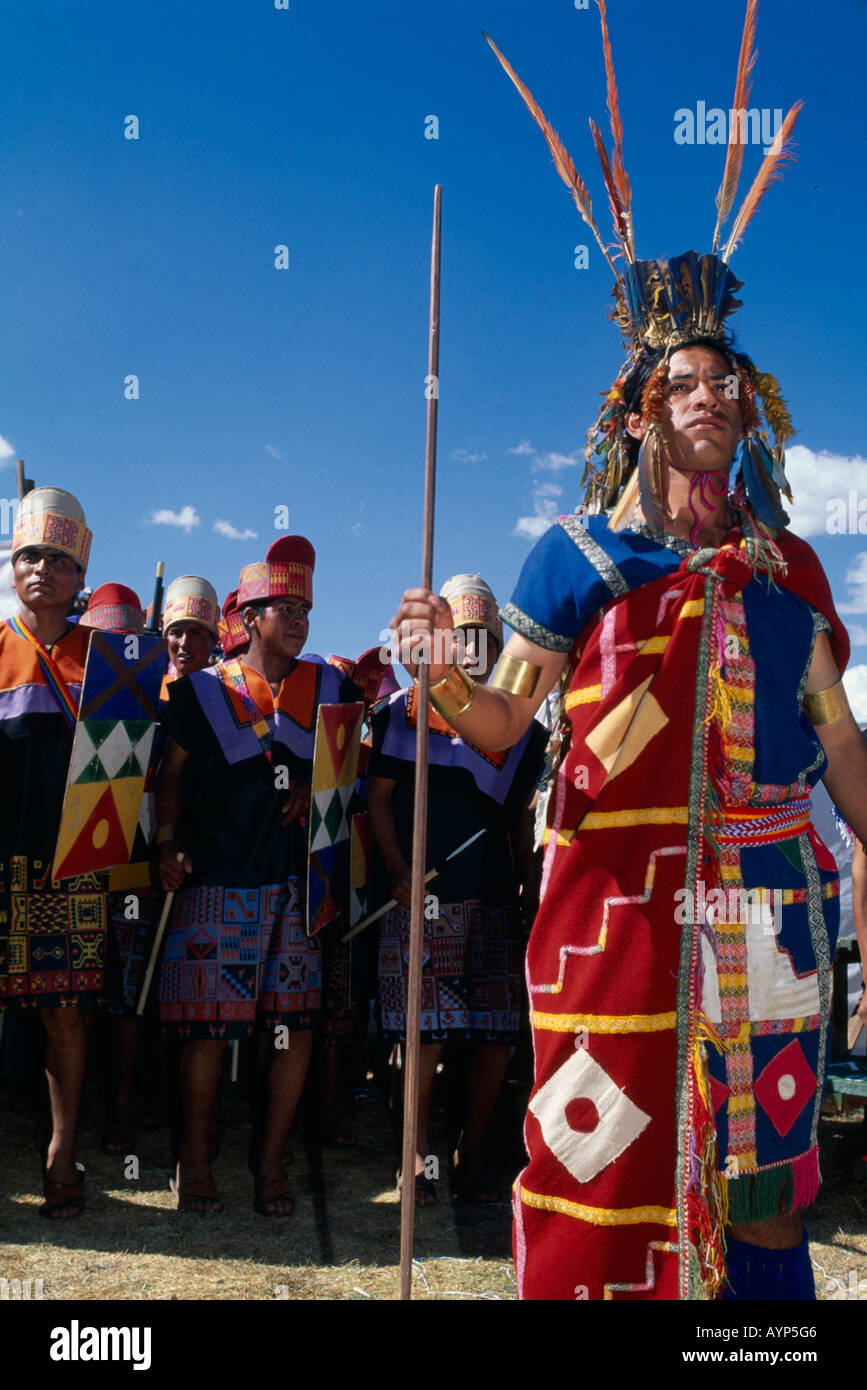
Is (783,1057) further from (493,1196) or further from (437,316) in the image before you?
(493,1196)

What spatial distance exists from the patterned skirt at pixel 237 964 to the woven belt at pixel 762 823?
216 cm

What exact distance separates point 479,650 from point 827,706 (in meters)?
2.33

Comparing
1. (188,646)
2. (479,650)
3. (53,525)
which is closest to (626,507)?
(479,650)

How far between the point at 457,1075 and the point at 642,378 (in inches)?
137

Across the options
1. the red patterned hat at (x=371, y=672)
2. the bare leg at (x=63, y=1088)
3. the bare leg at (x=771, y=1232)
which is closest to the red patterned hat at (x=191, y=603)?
the red patterned hat at (x=371, y=672)

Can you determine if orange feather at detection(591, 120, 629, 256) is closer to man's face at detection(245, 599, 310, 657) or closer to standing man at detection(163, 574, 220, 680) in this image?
man's face at detection(245, 599, 310, 657)

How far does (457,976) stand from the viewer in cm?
410

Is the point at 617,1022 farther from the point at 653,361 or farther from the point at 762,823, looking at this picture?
the point at 653,361

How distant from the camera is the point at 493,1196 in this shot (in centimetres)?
400

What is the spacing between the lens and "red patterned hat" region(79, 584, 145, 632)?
5.82 m

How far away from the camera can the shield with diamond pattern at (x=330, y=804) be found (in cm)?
383

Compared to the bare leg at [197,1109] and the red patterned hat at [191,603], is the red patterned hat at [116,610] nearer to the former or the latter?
the red patterned hat at [191,603]

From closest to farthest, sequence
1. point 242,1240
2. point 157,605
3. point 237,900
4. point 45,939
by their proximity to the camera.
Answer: point 242,1240
point 45,939
point 237,900
point 157,605

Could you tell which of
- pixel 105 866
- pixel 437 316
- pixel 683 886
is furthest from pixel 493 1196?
pixel 437 316
